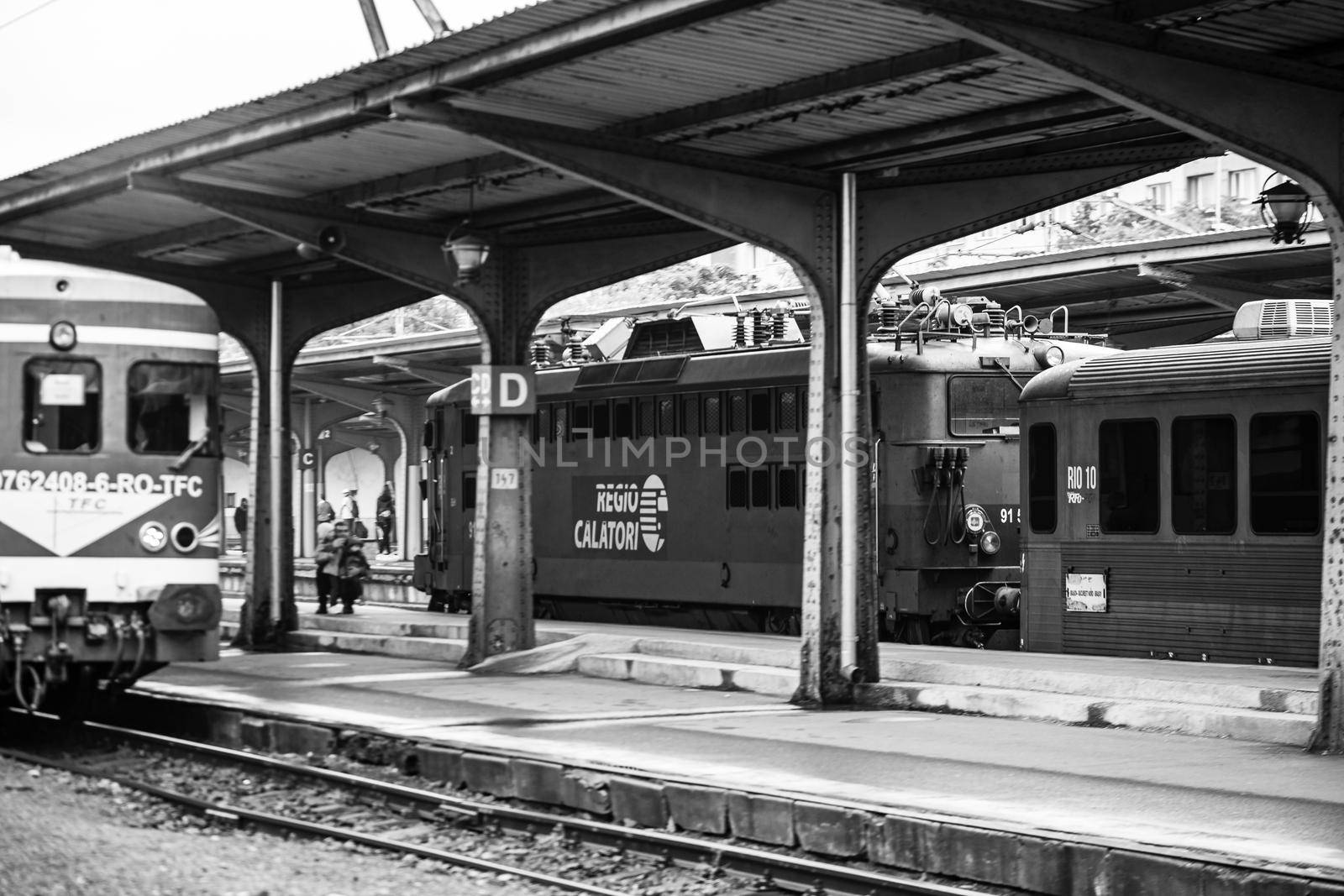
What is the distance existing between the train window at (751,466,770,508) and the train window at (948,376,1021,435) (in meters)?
2.33

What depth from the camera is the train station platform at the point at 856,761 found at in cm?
855

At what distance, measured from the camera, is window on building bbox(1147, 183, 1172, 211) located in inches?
2366

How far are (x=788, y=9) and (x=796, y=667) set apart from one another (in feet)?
24.2

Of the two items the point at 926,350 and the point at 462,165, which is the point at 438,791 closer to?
the point at 462,165

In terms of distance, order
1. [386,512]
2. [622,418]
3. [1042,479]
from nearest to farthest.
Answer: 1. [1042,479]
2. [622,418]
3. [386,512]

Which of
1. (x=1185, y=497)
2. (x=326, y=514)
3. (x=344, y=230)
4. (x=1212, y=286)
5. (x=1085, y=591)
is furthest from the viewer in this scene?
(x=326, y=514)

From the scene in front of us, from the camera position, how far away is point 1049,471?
56.6 feet

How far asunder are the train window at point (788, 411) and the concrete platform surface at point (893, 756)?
14.0 feet

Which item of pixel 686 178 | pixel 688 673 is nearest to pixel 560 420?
pixel 688 673

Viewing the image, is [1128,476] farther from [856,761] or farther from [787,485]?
[856,761]

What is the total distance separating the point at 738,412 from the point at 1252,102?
10.3 m

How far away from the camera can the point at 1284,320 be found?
16.5m

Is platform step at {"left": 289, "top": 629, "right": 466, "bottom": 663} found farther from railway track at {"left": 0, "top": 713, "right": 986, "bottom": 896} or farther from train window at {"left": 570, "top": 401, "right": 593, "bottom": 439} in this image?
railway track at {"left": 0, "top": 713, "right": 986, "bottom": 896}

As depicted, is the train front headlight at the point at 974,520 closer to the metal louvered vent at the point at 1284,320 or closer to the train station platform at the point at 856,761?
the train station platform at the point at 856,761
